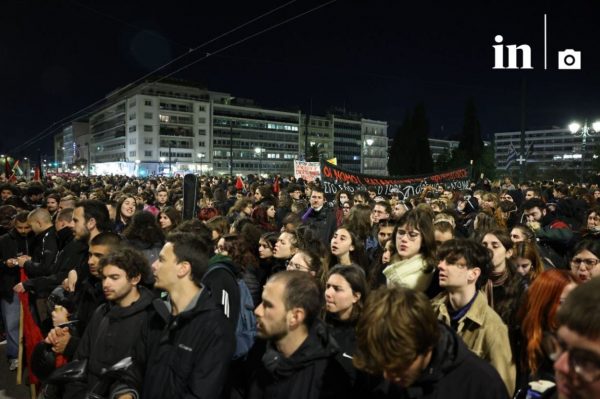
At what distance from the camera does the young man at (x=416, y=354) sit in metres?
2.18

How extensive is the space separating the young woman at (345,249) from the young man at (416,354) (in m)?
3.28

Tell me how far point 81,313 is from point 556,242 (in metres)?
5.96

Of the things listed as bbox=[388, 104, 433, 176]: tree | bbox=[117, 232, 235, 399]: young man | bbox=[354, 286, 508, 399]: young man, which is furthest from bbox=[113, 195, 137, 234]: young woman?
bbox=[388, 104, 433, 176]: tree

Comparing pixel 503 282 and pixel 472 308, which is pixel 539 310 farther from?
pixel 503 282

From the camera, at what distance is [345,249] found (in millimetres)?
5637

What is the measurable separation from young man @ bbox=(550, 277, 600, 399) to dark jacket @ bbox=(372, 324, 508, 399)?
855 millimetres

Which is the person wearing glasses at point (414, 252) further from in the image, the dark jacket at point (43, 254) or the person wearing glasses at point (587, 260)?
the dark jacket at point (43, 254)

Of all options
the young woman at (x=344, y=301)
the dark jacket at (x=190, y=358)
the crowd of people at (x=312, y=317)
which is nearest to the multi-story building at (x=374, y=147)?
the crowd of people at (x=312, y=317)

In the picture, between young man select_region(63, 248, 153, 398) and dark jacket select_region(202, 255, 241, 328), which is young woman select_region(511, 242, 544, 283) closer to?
dark jacket select_region(202, 255, 241, 328)

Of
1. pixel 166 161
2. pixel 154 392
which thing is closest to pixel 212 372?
pixel 154 392

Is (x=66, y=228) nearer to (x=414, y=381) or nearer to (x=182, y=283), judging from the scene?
(x=182, y=283)

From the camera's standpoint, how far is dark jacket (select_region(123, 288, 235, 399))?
120 inches

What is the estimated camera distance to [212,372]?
3068 mm

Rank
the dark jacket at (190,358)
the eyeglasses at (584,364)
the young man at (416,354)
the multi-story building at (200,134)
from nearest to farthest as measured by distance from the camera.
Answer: the eyeglasses at (584,364) → the young man at (416,354) → the dark jacket at (190,358) → the multi-story building at (200,134)
